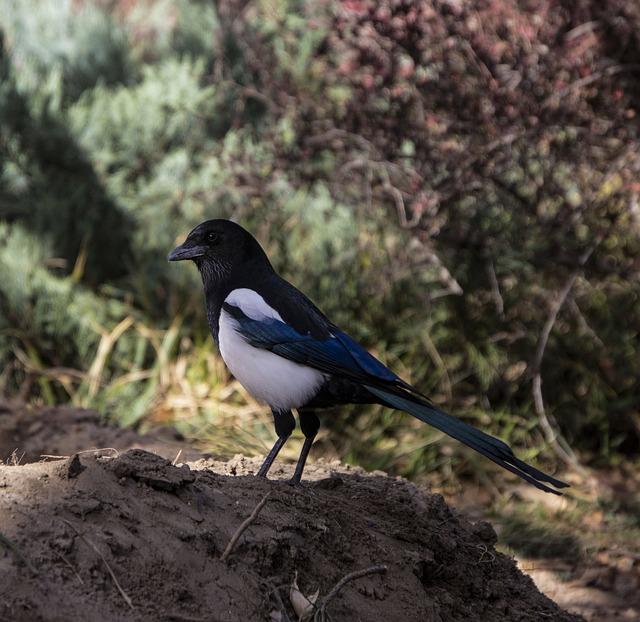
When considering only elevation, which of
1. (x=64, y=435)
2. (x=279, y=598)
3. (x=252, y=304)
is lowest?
(x=64, y=435)

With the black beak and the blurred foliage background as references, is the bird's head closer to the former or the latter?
the black beak

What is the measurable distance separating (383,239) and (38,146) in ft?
7.99

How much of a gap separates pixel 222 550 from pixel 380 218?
378 centimetres

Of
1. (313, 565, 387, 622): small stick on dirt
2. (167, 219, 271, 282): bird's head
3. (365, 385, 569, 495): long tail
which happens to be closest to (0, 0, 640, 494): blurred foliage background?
(167, 219, 271, 282): bird's head

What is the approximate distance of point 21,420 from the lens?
5297 mm

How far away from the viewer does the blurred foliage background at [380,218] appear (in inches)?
218

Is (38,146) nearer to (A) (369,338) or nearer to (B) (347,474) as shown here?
(A) (369,338)

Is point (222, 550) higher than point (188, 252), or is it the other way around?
point (188, 252)

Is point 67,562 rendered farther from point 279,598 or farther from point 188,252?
point 188,252

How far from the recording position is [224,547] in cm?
293

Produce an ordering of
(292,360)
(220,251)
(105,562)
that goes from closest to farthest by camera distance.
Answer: (105,562), (292,360), (220,251)

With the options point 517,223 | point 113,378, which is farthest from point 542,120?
point 113,378

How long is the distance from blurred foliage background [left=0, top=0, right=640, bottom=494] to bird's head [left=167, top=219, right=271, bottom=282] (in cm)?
142

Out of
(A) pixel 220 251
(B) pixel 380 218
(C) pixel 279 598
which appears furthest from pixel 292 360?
(B) pixel 380 218
